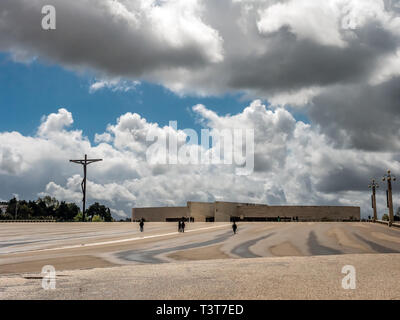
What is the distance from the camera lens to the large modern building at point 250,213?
455 ft

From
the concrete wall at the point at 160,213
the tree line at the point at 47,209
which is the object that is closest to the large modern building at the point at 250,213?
the concrete wall at the point at 160,213

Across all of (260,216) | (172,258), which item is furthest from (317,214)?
(172,258)

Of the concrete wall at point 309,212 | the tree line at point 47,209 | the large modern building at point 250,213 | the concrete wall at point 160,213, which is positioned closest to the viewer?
the large modern building at point 250,213

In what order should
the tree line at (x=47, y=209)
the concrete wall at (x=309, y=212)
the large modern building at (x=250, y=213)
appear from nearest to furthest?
the large modern building at (x=250, y=213), the concrete wall at (x=309, y=212), the tree line at (x=47, y=209)

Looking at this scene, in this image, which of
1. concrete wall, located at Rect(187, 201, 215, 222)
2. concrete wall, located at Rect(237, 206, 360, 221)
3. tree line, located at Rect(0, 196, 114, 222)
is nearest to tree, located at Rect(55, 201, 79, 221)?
tree line, located at Rect(0, 196, 114, 222)

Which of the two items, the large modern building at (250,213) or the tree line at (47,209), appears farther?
the tree line at (47,209)

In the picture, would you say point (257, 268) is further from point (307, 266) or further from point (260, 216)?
point (260, 216)

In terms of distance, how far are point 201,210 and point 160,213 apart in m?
14.9

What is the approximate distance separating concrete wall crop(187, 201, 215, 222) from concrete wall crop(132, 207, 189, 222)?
2.92m

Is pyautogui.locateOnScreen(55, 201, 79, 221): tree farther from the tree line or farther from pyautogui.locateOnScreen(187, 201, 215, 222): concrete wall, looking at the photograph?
pyautogui.locateOnScreen(187, 201, 215, 222): concrete wall

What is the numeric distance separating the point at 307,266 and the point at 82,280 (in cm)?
854

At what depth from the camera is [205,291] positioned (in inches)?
440

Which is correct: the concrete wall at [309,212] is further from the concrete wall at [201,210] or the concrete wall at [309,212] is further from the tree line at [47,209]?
the tree line at [47,209]

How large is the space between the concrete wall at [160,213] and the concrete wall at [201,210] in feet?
9.58
